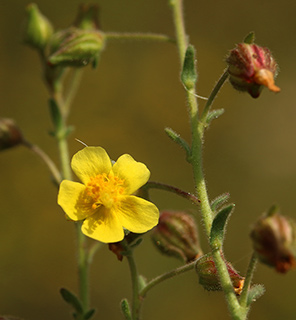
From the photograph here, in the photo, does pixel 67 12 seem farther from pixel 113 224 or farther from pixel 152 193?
pixel 113 224

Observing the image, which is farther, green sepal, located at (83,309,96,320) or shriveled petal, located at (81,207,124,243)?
green sepal, located at (83,309,96,320)

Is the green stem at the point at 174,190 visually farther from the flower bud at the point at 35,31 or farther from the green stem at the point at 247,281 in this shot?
the flower bud at the point at 35,31

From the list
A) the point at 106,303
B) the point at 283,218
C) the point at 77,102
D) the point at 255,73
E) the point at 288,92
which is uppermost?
the point at 255,73

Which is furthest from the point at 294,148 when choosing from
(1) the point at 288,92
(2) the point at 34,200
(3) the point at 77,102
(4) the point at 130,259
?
(4) the point at 130,259

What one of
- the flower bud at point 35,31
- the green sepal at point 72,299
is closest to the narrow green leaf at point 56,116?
the flower bud at point 35,31

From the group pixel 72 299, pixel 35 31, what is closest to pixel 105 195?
pixel 72 299

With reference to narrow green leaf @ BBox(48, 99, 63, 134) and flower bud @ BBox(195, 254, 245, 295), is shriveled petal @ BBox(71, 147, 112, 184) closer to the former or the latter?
flower bud @ BBox(195, 254, 245, 295)

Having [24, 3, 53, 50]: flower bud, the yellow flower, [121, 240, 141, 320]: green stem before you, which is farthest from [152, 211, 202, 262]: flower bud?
[24, 3, 53, 50]: flower bud
